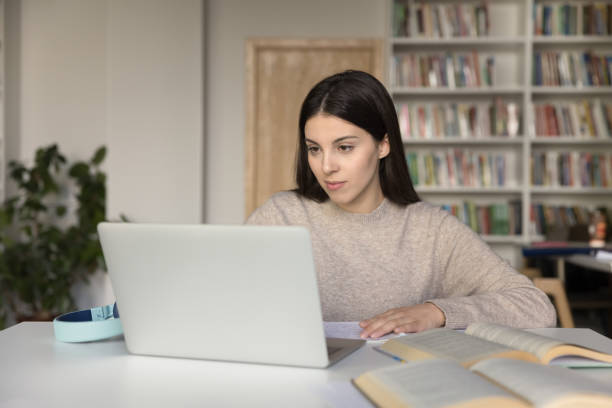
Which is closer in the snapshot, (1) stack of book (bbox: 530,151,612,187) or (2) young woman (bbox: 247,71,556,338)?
(2) young woman (bbox: 247,71,556,338)

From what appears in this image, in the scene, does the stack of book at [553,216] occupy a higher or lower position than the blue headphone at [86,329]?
lower

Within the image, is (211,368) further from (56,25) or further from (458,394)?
(56,25)

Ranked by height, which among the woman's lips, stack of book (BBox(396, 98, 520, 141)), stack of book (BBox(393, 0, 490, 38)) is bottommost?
the woman's lips

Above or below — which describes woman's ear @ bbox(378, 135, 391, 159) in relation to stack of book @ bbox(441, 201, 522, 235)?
above

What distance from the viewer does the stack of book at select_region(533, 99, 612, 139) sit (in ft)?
13.4

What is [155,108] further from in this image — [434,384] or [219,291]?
[434,384]

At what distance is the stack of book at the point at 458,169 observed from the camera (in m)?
4.14

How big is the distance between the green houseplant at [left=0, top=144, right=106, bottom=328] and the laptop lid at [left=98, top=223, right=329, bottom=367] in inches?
130

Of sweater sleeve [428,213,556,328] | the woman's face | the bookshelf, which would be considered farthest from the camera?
the bookshelf

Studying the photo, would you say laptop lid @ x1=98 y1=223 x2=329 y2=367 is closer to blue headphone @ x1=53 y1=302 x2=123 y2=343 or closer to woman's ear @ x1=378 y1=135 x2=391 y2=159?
blue headphone @ x1=53 y1=302 x2=123 y2=343

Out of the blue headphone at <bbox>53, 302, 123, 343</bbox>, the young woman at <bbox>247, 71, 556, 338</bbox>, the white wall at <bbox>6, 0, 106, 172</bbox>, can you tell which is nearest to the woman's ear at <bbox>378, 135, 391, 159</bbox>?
the young woman at <bbox>247, 71, 556, 338</bbox>

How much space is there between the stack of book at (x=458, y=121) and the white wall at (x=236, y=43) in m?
0.65

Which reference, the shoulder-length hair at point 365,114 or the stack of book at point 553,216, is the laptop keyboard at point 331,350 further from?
the stack of book at point 553,216

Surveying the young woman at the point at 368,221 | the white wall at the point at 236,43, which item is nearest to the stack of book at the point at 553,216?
the white wall at the point at 236,43
